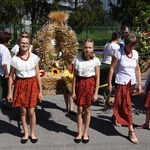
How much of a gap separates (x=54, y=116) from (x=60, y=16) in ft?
6.38

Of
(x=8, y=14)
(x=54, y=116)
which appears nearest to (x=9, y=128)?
(x=54, y=116)

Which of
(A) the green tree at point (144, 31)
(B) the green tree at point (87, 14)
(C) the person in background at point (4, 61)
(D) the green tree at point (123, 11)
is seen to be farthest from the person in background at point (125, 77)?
(D) the green tree at point (123, 11)

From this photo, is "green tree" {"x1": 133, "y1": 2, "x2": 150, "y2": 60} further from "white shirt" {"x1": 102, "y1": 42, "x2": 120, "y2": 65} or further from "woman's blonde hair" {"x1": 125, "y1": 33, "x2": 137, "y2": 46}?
"woman's blonde hair" {"x1": 125, "y1": 33, "x2": 137, "y2": 46}

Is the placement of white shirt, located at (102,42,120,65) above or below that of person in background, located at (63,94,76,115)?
above

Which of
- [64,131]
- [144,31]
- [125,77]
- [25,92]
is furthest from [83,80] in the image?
[144,31]

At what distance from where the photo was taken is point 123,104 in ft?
14.7

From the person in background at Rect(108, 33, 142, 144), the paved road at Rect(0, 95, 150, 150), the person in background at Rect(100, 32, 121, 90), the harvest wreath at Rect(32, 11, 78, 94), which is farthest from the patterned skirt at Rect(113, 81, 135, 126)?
the person in background at Rect(100, 32, 121, 90)

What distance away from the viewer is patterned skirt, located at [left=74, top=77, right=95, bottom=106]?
4.27 m

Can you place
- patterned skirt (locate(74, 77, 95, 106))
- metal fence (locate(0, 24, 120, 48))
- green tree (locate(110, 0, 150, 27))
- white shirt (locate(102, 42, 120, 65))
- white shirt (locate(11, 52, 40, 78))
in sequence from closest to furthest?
white shirt (locate(11, 52, 40, 78))
patterned skirt (locate(74, 77, 95, 106))
white shirt (locate(102, 42, 120, 65))
metal fence (locate(0, 24, 120, 48))
green tree (locate(110, 0, 150, 27))

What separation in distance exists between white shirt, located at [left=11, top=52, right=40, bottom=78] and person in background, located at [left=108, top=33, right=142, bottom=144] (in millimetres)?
1150

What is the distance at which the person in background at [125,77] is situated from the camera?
4309mm

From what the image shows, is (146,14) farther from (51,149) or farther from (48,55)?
(51,149)

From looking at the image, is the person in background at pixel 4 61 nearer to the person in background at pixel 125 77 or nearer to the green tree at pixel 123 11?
the person in background at pixel 125 77

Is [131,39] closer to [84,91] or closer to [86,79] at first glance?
[86,79]
